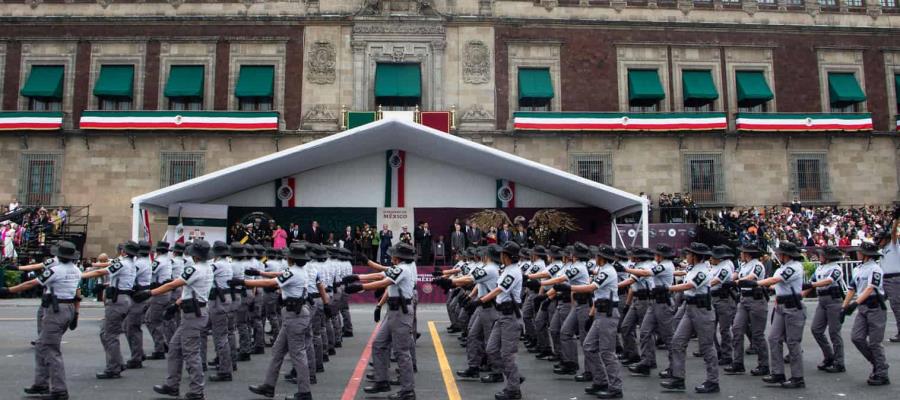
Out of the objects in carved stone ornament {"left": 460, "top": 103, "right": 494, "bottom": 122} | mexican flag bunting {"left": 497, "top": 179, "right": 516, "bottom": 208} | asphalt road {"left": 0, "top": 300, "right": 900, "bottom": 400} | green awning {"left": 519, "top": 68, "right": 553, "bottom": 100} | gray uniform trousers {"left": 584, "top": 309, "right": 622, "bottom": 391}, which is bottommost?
asphalt road {"left": 0, "top": 300, "right": 900, "bottom": 400}

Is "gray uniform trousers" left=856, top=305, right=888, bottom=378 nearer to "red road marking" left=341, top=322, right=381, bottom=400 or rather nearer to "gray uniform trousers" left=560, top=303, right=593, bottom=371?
"gray uniform trousers" left=560, top=303, right=593, bottom=371

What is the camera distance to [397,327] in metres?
10.2

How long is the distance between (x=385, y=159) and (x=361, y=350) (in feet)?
46.4

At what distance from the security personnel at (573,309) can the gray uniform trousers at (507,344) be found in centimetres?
164

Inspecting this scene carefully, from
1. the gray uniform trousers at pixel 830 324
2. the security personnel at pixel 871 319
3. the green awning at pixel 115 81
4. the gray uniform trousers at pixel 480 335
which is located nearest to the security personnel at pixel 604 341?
the gray uniform trousers at pixel 480 335

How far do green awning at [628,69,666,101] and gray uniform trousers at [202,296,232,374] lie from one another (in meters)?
26.2

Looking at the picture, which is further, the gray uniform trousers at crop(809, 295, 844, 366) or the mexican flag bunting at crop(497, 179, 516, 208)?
the mexican flag bunting at crop(497, 179, 516, 208)

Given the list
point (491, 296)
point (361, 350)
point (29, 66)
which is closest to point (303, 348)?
point (491, 296)

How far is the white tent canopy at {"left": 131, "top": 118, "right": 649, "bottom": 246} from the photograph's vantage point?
2400 cm

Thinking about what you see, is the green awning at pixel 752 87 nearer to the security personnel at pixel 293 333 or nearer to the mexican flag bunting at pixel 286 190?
the mexican flag bunting at pixel 286 190

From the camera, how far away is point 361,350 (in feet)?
48.7

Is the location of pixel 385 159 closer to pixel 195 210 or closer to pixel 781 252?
pixel 195 210

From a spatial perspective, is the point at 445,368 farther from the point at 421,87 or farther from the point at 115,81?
the point at 115,81

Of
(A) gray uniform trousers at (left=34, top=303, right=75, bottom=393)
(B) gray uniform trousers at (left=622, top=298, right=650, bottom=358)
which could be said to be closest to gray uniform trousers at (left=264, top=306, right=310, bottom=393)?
(A) gray uniform trousers at (left=34, top=303, right=75, bottom=393)
